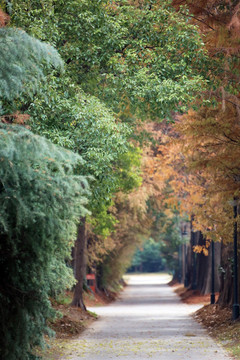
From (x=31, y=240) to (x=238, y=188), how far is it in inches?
385

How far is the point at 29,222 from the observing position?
910cm

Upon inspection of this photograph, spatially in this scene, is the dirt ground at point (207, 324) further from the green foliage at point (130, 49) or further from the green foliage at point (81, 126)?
the green foliage at point (130, 49)

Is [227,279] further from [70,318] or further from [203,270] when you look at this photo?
[203,270]

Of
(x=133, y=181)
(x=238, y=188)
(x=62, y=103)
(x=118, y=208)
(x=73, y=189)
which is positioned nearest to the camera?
(x=73, y=189)

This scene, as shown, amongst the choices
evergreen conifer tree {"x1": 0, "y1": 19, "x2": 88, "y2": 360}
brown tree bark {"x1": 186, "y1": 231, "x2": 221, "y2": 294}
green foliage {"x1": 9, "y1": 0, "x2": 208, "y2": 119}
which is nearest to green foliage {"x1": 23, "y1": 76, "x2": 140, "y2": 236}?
green foliage {"x1": 9, "y1": 0, "x2": 208, "y2": 119}

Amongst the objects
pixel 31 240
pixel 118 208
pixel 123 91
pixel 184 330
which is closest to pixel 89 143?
pixel 123 91

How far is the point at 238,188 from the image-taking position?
18.2 m

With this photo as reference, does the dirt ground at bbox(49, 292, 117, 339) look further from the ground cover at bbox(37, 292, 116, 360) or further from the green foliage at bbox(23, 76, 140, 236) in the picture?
the green foliage at bbox(23, 76, 140, 236)

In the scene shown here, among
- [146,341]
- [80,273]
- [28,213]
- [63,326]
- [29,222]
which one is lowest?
[146,341]

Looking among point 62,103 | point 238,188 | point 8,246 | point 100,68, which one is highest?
point 100,68

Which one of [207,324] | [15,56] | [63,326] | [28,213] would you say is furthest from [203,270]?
[28,213]

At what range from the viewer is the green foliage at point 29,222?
9000mm

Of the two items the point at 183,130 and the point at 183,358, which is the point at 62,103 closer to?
the point at 183,130

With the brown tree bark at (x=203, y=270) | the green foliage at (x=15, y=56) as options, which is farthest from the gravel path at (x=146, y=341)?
the brown tree bark at (x=203, y=270)
